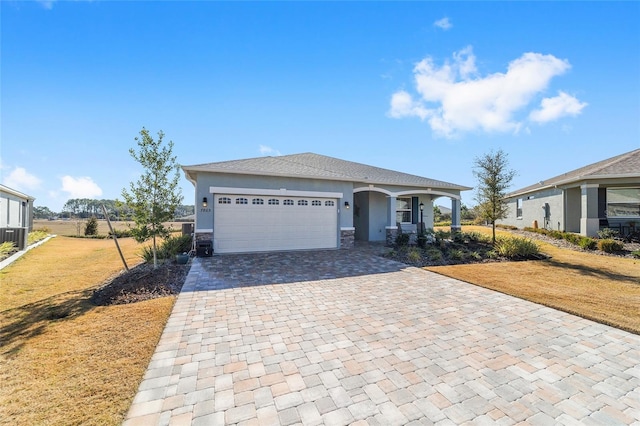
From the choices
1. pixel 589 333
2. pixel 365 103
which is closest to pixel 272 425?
pixel 589 333

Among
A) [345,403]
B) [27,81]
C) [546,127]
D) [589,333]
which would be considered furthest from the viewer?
[546,127]

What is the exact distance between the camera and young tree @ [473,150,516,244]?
13.4 m

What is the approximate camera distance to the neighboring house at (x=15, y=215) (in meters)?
12.3

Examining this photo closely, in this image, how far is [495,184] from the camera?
13500 mm

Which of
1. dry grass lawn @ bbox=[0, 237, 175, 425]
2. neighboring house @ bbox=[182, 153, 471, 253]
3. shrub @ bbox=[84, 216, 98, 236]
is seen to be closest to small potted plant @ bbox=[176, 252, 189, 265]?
neighboring house @ bbox=[182, 153, 471, 253]

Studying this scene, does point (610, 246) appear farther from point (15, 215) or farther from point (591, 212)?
point (15, 215)

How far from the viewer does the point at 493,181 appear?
44.2ft

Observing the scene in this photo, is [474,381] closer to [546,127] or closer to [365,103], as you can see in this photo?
[365,103]

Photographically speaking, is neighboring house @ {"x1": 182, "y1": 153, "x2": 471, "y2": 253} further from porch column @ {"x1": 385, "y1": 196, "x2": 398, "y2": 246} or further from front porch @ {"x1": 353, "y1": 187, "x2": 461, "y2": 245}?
front porch @ {"x1": 353, "y1": 187, "x2": 461, "y2": 245}

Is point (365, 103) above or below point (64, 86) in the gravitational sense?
above

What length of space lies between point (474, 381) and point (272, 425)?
2.39m

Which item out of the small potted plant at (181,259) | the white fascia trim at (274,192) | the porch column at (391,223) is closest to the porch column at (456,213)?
the porch column at (391,223)

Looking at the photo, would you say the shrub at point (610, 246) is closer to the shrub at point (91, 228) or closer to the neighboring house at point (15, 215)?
the neighboring house at point (15, 215)

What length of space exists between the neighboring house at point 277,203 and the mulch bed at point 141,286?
3.08 m
